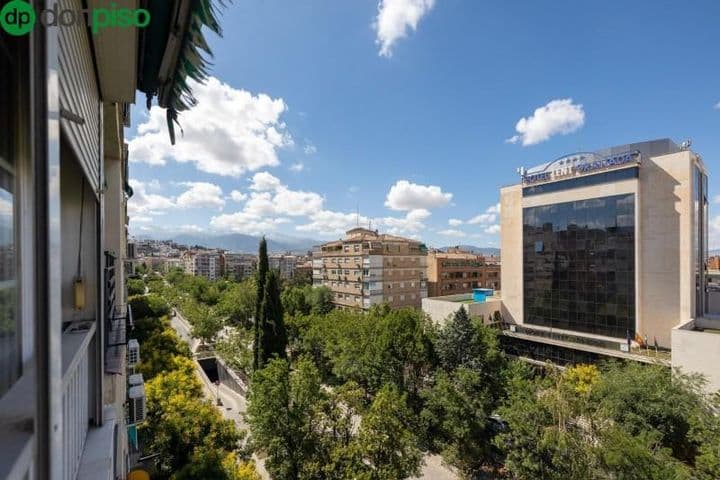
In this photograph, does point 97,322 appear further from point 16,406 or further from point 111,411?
point 16,406

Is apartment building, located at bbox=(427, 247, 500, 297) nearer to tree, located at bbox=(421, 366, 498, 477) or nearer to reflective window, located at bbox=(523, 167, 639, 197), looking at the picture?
reflective window, located at bbox=(523, 167, 639, 197)

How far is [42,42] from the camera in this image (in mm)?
1138

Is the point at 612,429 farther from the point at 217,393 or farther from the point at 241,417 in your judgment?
the point at 217,393

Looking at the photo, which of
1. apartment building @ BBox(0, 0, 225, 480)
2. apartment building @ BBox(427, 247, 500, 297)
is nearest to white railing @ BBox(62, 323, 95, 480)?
apartment building @ BBox(0, 0, 225, 480)

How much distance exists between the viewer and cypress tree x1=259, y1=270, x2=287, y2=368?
59.9ft

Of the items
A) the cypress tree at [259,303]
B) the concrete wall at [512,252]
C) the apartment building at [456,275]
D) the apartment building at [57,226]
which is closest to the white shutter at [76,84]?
the apartment building at [57,226]

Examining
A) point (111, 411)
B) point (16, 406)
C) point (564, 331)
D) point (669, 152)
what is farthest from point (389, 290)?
point (16, 406)

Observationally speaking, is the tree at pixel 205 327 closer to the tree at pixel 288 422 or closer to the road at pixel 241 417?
the road at pixel 241 417

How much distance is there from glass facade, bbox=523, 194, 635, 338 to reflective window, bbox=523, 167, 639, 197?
1033 mm

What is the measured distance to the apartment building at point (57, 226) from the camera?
3.55 ft

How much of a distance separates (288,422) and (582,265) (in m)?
19.1

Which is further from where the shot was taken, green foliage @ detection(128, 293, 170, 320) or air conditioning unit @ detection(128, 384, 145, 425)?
green foliage @ detection(128, 293, 170, 320)

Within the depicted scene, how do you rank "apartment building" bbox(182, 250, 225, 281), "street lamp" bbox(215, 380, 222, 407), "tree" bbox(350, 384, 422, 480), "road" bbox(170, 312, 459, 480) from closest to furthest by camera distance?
"tree" bbox(350, 384, 422, 480)
"road" bbox(170, 312, 459, 480)
"street lamp" bbox(215, 380, 222, 407)
"apartment building" bbox(182, 250, 225, 281)

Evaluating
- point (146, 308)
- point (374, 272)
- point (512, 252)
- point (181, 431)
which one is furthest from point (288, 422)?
point (374, 272)
